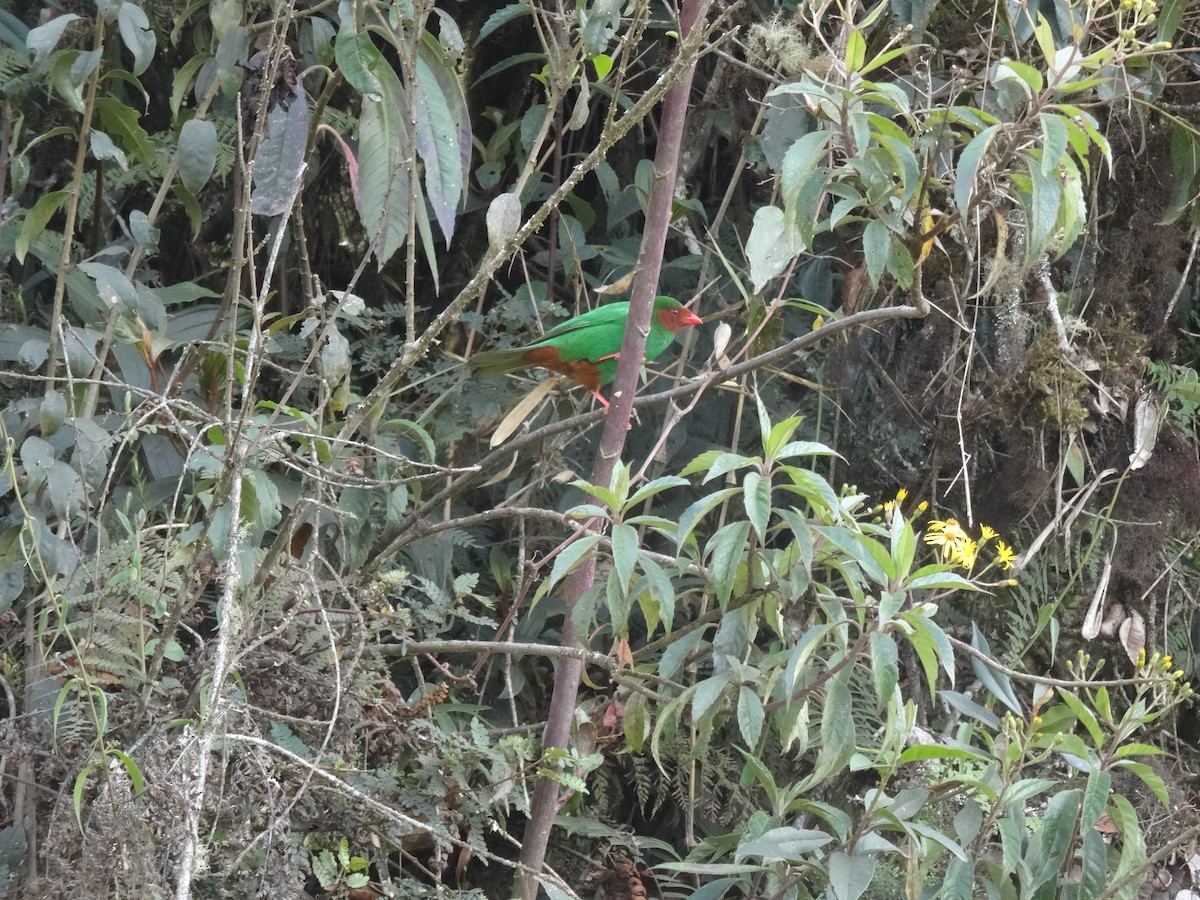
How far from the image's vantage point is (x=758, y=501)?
1.71 m

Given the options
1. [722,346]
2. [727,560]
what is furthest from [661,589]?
[722,346]

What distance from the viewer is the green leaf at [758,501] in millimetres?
1681

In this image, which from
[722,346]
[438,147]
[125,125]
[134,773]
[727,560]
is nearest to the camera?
[134,773]

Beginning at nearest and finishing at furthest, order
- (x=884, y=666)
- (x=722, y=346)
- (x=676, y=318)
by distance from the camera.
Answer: (x=884, y=666) < (x=722, y=346) < (x=676, y=318)

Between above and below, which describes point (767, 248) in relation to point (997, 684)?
above

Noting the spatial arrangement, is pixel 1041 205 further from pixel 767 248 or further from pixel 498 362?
pixel 498 362

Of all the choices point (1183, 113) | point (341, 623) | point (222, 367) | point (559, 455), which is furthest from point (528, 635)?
point (1183, 113)

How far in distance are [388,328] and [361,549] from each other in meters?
1.00

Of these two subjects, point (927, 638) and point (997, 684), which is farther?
point (997, 684)

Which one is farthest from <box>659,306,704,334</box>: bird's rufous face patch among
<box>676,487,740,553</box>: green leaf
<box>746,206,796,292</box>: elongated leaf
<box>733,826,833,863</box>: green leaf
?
<box>733,826,833,863</box>: green leaf

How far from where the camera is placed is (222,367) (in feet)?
7.73

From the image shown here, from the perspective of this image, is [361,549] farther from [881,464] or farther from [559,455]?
[881,464]

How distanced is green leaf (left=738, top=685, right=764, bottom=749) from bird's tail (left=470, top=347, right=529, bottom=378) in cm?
124

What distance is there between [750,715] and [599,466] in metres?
0.48
